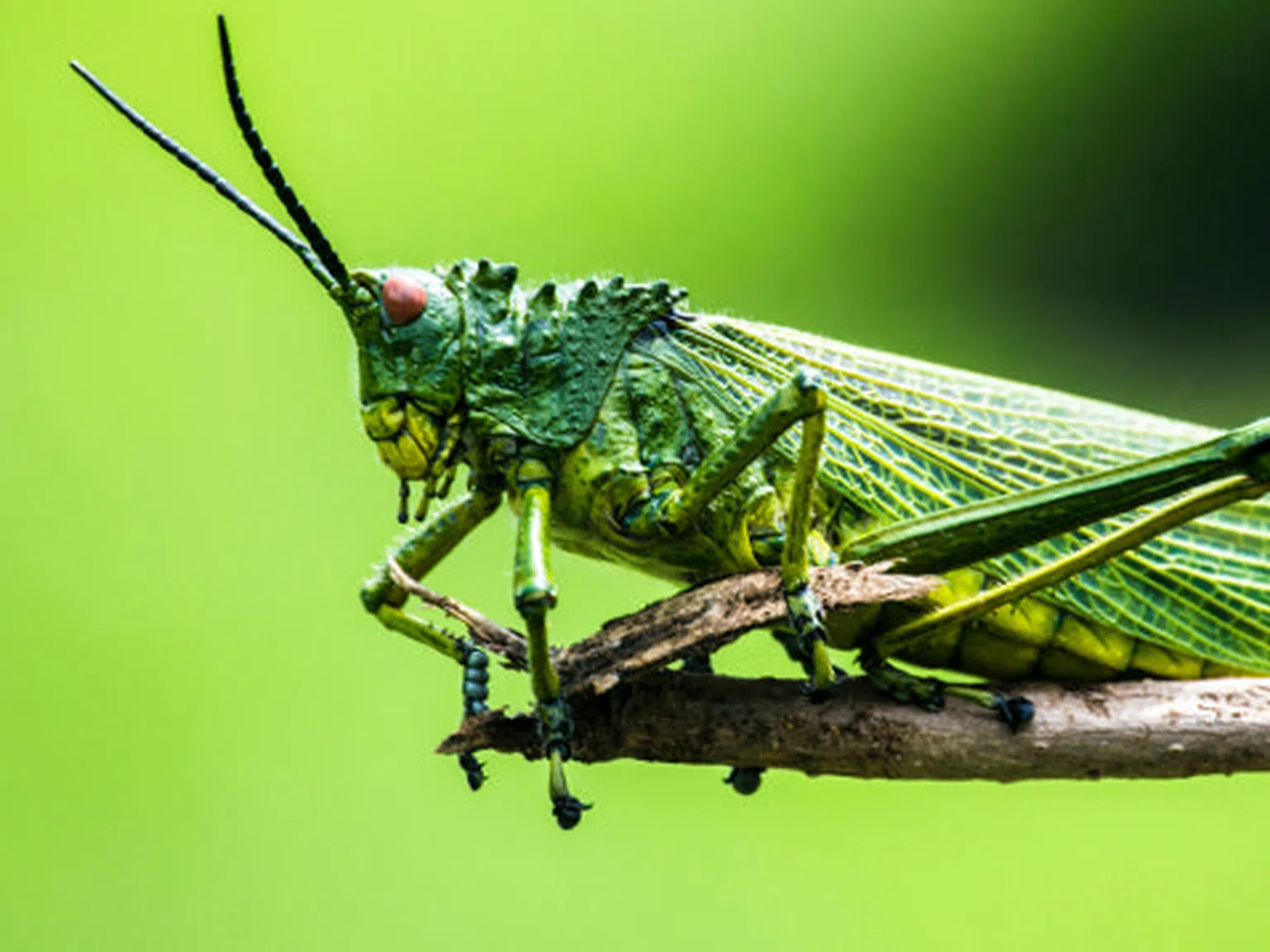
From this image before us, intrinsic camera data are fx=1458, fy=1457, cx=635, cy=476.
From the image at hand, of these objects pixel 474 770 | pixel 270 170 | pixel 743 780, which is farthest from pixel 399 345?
pixel 743 780

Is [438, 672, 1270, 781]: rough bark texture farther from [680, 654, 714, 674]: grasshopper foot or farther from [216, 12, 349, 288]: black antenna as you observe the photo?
[216, 12, 349, 288]: black antenna

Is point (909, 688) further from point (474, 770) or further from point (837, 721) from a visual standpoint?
point (474, 770)

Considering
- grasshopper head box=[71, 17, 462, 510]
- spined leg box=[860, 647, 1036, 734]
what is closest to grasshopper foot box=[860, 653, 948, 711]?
spined leg box=[860, 647, 1036, 734]

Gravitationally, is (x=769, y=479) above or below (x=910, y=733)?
above

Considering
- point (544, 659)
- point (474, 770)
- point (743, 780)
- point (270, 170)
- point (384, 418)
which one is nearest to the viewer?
point (544, 659)

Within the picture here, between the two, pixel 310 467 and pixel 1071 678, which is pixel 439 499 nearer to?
pixel 1071 678

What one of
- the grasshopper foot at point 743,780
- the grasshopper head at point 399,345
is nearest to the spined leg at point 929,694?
the grasshopper foot at point 743,780
